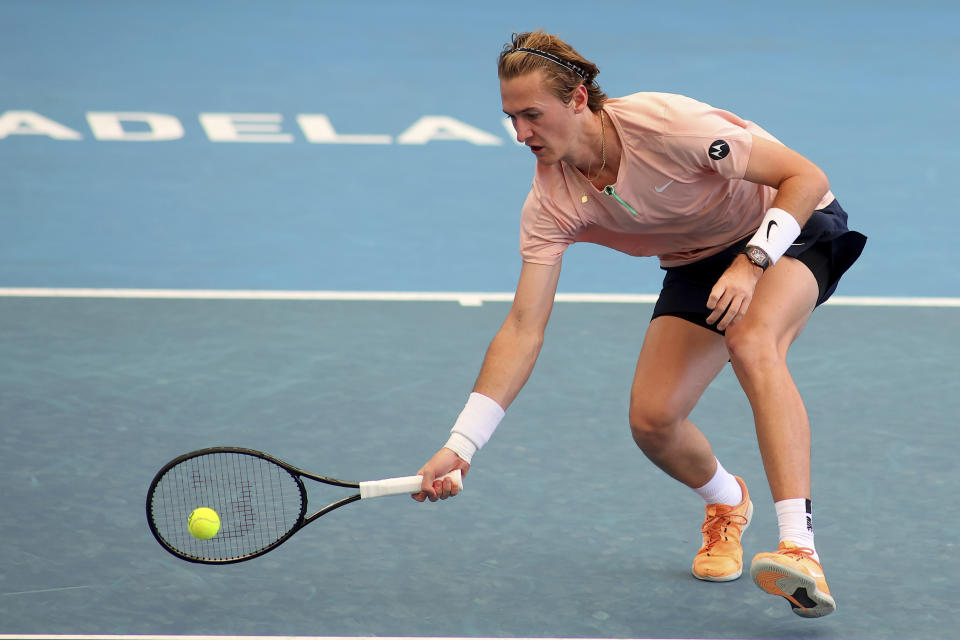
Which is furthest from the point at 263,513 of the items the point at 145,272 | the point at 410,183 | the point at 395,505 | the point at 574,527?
the point at 410,183

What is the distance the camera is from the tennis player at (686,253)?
3.22 m

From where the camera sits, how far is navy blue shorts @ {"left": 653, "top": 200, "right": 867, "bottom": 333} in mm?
3557

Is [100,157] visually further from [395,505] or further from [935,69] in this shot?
[935,69]

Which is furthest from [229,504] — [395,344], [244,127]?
[244,127]

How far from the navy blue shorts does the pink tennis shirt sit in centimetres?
5

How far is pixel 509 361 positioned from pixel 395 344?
7.08 feet

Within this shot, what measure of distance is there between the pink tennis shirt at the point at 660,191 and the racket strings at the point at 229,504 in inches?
35.8

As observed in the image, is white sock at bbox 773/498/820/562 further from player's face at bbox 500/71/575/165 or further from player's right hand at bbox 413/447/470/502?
player's face at bbox 500/71/575/165

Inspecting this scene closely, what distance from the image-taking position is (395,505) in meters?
4.23

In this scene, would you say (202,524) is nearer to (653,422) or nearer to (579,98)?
(653,422)

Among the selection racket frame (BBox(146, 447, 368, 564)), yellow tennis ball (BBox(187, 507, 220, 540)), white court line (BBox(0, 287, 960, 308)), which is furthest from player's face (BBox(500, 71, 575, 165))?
white court line (BBox(0, 287, 960, 308))

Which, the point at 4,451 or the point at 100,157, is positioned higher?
the point at 100,157

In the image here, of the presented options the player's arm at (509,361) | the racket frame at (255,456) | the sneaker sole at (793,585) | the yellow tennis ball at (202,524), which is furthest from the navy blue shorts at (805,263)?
the yellow tennis ball at (202,524)

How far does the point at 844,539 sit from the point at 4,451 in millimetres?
2470
